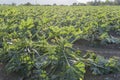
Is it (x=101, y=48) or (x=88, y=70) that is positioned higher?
(x=88, y=70)

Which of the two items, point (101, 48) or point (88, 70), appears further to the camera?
point (101, 48)

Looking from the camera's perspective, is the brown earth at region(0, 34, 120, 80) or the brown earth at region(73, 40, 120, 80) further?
the brown earth at region(73, 40, 120, 80)

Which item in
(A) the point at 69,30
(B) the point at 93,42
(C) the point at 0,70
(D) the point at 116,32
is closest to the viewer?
(C) the point at 0,70

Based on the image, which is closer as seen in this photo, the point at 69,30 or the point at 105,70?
the point at 105,70

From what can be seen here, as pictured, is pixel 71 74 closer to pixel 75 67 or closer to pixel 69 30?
pixel 75 67

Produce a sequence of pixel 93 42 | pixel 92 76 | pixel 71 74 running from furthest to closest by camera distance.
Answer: pixel 93 42, pixel 92 76, pixel 71 74

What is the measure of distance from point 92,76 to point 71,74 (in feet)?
1.83

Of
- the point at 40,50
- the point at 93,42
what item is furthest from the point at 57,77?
the point at 93,42

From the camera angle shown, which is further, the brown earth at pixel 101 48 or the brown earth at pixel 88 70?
the brown earth at pixel 101 48

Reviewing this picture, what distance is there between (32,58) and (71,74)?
0.88 m

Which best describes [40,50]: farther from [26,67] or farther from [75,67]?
[75,67]

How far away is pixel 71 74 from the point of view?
384 cm

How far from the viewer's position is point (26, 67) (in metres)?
4.32

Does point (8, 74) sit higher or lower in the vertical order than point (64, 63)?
lower
